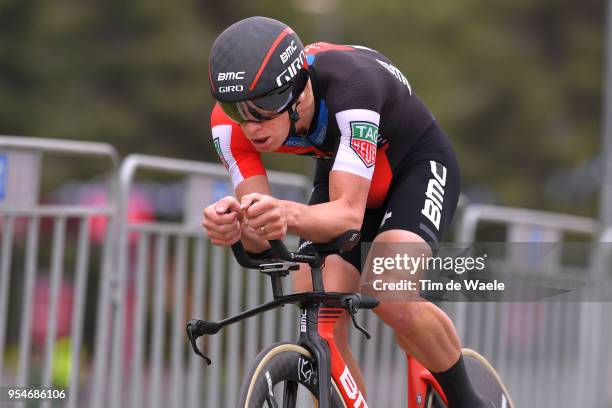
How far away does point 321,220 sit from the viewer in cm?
434

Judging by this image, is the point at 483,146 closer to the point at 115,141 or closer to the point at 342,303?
the point at 115,141

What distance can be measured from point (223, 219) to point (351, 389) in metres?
0.94

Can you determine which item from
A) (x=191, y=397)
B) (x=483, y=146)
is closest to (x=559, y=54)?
(x=483, y=146)

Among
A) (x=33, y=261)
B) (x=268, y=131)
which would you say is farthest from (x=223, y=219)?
(x=33, y=261)

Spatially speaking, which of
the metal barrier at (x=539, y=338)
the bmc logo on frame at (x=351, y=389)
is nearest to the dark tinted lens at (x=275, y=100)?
the bmc logo on frame at (x=351, y=389)

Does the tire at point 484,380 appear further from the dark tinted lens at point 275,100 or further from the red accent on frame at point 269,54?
the red accent on frame at point 269,54

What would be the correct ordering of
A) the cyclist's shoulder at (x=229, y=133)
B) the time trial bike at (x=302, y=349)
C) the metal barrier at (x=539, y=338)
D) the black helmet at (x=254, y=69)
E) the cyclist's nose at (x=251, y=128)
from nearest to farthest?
1. the time trial bike at (x=302, y=349)
2. the black helmet at (x=254, y=69)
3. the cyclist's nose at (x=251, y=128)
4. the cyclist's shoulder at (x=229, y=133)
5. the metal barrier at (x=539, y=338)

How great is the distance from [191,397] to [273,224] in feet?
10.2

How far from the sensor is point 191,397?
6.93 meters

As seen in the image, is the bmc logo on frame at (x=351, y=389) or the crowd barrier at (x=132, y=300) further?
the crowd barrier at (x=132, y=300)

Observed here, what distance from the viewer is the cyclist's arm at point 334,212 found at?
4277mm

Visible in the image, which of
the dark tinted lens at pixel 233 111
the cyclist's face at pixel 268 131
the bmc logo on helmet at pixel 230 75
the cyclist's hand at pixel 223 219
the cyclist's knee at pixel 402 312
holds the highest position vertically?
the bmc logo on helmet at pixel 230 75

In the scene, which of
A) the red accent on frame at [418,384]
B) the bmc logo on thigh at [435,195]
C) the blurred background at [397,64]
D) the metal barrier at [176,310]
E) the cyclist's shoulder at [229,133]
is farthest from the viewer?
the blurred background at [397,64]

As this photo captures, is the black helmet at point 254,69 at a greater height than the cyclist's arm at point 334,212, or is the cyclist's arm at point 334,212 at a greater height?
the black helmet at point 254,69
